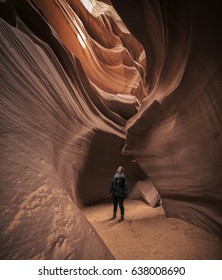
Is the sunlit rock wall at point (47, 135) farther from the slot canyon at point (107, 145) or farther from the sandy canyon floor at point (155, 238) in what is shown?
the sandy canyon floor at point (155, 238)

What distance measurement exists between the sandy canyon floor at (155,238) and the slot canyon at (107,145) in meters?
0.02

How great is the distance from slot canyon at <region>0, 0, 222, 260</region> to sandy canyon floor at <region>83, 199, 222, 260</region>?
0.02 metres

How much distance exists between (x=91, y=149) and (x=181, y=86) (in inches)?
148

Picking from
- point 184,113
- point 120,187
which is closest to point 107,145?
point 120,187

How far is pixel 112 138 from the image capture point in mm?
7449

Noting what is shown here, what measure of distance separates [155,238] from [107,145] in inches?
165

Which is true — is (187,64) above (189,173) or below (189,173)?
above

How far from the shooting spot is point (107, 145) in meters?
7.33

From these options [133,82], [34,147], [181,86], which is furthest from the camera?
[133,82]

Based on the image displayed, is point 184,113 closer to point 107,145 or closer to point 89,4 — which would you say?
point 107,145

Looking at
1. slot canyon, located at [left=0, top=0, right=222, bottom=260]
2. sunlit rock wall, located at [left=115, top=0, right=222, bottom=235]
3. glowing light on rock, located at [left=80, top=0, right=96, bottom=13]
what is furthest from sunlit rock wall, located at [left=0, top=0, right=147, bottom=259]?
glowing light on rock, located at [left=80, top=0, right=96, bottom=13]
